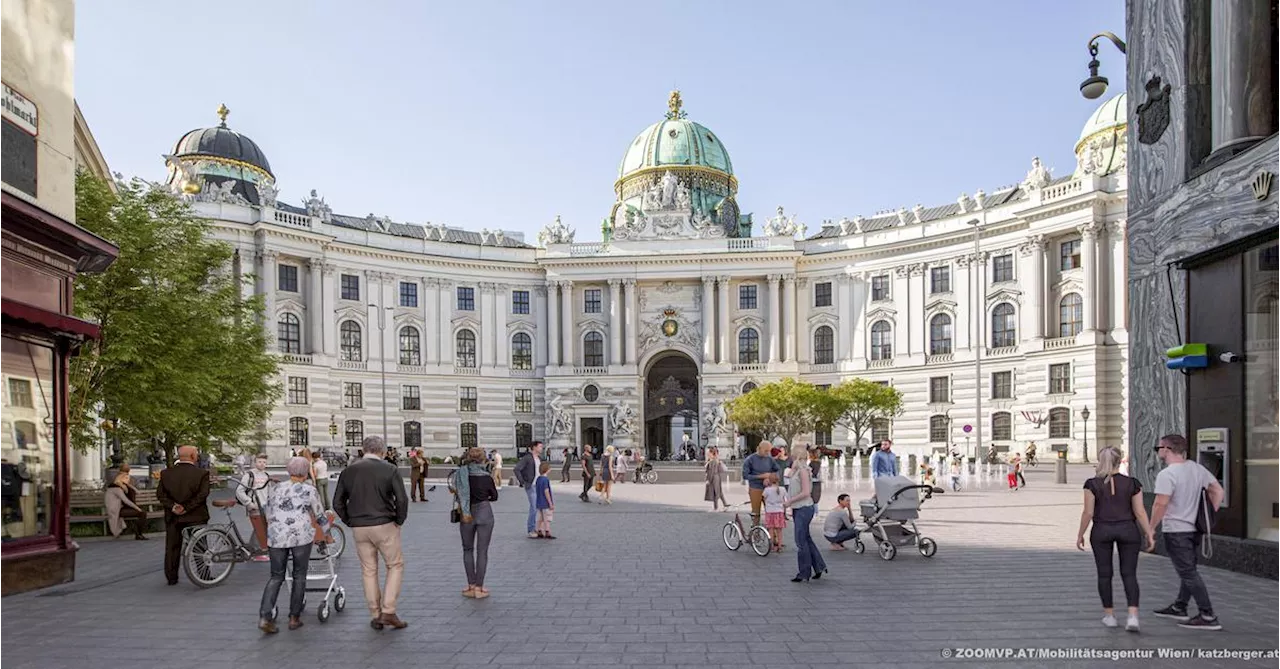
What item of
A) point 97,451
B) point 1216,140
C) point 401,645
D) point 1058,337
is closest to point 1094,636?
point 401,645

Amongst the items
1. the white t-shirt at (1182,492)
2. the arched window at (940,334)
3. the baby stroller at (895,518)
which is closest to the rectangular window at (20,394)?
the baby stroller at (895,518)

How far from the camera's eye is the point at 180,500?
41.4 ft

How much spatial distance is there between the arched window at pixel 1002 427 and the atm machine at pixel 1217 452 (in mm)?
42474

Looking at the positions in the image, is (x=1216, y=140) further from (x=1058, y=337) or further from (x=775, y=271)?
(x=775, y=271)

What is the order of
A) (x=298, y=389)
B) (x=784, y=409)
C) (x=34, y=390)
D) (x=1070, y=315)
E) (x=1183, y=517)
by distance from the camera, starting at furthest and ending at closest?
(x=298, y=389)
(x=1070, y=315)
(x=784, y=409)
(x=34, y=390)
(x=1183, y=517)

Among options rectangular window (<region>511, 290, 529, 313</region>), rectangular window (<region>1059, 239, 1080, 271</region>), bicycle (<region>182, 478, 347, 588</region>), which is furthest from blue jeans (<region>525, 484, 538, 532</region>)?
rectangular window (<region>511, 290, 529, 313</region>)

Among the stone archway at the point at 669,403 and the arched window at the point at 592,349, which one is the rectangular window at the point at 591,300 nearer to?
the arched window at the point at 592,349

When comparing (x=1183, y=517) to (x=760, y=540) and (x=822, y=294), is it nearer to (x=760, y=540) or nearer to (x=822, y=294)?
(x=760, y=540)

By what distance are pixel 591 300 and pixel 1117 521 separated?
195 ft

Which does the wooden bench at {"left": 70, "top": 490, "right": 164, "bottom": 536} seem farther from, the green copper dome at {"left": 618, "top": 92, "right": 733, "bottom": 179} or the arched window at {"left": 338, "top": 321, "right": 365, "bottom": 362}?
the green copper dome at {"left": 618, "top": 92, "right": 733, "bottom": 179}

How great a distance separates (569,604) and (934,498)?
63.9 ft

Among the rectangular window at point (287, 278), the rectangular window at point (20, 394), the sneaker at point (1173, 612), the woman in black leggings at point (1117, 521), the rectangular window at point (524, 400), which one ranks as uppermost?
the rectangular window at point (287, 278)

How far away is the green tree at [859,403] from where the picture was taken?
165 feet

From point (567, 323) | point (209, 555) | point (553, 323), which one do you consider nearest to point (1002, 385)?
point (567, 323)
